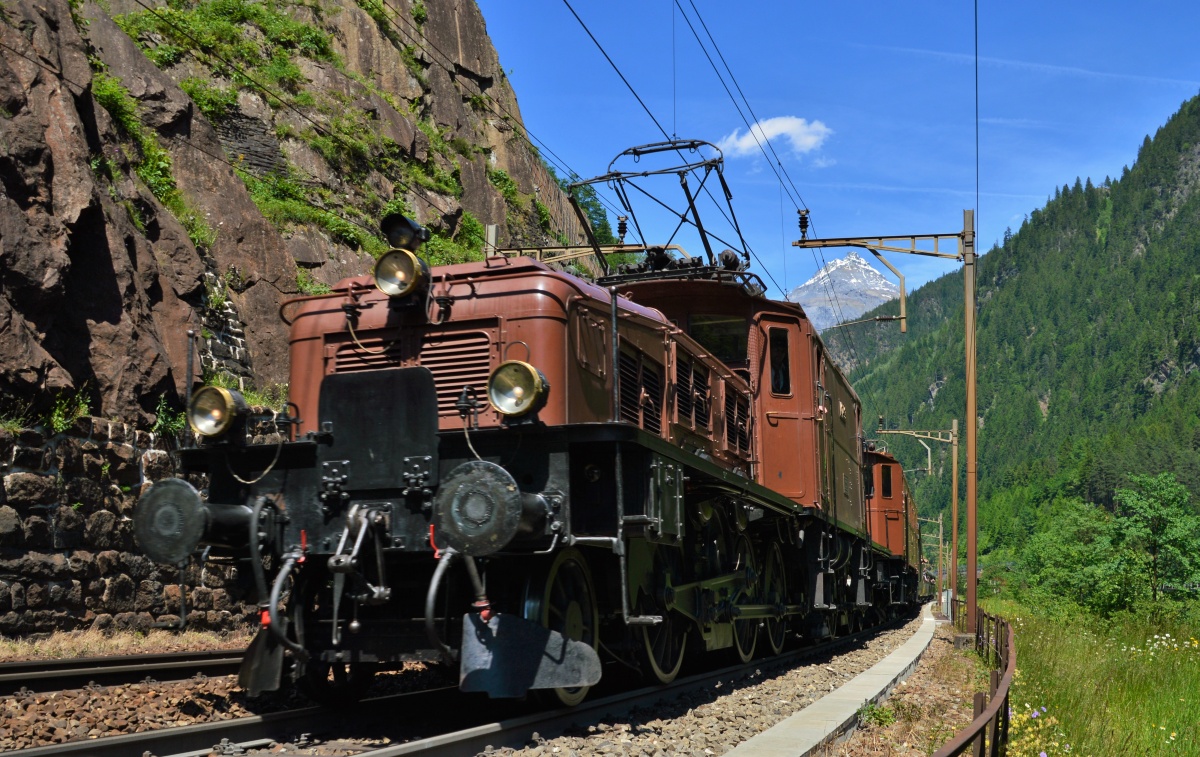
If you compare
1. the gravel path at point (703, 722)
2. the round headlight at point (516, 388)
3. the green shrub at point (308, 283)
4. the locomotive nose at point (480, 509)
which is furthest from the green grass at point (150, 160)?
the locomotive nose at point (480, 509)

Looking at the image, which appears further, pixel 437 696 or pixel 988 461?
pixel 988 461

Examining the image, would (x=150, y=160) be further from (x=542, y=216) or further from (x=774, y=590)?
(x=542, y=216)

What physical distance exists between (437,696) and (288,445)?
2.38 meters

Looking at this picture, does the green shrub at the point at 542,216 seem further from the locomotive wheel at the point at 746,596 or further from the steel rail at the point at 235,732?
the steel rail at the point at 235,732

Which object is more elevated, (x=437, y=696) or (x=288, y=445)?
(x=288, y=445)

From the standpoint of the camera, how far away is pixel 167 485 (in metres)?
6.39

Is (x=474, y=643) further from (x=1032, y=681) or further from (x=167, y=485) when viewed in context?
(x=1032, y=681)

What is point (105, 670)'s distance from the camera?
7465 mm

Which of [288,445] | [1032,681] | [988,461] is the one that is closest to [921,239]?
[1032,681]

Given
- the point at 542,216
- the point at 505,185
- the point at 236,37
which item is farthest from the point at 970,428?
the point at 542,216

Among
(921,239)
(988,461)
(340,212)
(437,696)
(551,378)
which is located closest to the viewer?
(551,378)

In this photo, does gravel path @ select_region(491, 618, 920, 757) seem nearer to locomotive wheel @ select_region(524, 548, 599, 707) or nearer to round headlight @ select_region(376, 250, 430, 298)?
locomotive wheel @ select_region(524, 548, 599, 707)

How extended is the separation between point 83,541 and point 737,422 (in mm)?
6960

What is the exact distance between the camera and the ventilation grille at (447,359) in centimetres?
697
